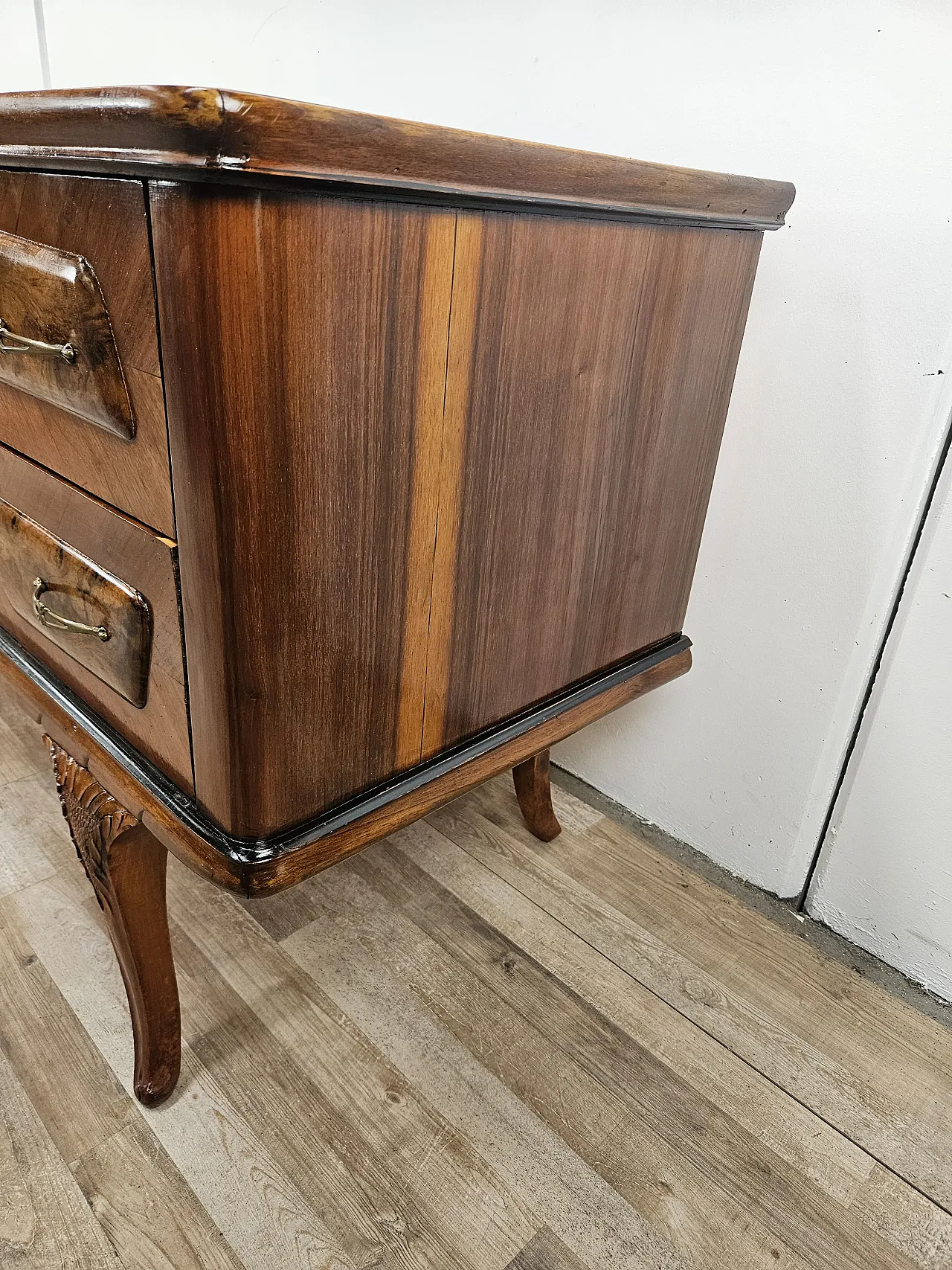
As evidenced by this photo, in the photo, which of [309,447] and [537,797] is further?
[537,797]

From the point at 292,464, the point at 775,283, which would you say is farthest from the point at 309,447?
the point at 775,283

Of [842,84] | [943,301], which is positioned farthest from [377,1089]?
[842,84]

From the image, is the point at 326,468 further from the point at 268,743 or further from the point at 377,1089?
the point at 377,1089

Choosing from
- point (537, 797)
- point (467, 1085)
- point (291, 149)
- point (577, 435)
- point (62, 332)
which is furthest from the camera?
point (537, 797)

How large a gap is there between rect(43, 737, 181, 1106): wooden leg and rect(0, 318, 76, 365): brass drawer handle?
30 cm

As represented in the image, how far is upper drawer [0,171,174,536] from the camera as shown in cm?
43

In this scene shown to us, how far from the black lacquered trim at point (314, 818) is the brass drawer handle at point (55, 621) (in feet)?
0.26

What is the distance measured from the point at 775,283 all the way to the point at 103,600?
0.62 meters

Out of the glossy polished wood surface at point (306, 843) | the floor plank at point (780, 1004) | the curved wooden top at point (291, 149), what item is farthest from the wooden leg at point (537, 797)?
the curved wooden top at point (291, 149)

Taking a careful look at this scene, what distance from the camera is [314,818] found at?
555 mm

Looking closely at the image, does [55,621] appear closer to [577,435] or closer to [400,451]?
[400,451]

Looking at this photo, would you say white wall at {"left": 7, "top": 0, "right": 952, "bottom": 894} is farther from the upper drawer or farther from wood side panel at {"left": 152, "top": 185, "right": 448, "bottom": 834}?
the upper drawer

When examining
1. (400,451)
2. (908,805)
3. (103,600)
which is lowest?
(908,805)

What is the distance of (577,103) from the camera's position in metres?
0.86
